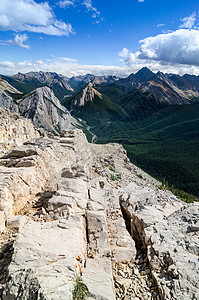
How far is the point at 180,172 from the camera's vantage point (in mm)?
147000

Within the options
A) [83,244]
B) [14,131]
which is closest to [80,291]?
[83,244]

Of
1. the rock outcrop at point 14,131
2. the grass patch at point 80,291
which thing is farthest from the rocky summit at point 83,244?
the rock outcrop at point 14,131

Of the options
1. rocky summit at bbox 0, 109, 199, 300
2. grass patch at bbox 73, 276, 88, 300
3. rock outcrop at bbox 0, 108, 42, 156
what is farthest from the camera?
rock outcrop at bbox 0, 108, 42, 156

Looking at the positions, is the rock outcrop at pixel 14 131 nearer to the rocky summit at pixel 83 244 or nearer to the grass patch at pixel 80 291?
the rocky summit at pixel 83 244

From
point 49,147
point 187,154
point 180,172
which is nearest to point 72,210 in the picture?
point 49,147

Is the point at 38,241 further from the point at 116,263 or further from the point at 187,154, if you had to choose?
the point at 187,154

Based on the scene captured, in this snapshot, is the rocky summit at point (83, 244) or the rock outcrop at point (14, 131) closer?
the rocky summit at point (83, 244)

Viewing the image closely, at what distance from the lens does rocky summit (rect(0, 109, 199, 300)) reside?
844 cm

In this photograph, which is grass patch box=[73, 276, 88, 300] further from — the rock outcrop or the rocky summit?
the rock outcrop

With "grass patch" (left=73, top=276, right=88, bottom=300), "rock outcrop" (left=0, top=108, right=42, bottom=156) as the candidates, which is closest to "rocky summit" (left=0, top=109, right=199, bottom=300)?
"grass patch" (left=73, top=276, right=88, bottom=300)

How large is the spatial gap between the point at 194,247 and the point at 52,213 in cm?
1050

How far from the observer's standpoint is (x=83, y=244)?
1114 centimetres

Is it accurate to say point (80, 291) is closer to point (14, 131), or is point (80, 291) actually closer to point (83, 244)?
point (83, 244)

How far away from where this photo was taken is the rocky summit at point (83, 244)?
27.7 feet
